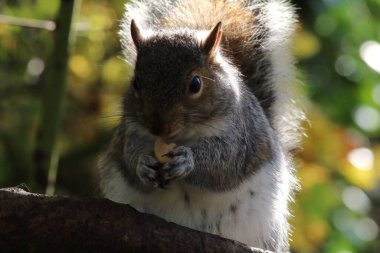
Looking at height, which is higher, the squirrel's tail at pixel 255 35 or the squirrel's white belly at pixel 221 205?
the squirrel's tail at pixel 255 35

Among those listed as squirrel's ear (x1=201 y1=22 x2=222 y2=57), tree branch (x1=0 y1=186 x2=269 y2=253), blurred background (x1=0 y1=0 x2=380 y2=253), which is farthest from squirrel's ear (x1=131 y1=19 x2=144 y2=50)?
blurred background (x1=0 y1=0 x2=380 y2=253)

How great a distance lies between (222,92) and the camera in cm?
179

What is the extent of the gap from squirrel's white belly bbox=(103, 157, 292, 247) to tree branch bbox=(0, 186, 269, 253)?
0.33 metres

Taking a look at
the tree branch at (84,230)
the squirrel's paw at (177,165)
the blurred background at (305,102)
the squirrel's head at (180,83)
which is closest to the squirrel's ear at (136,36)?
the squirrel's head at (180,83)

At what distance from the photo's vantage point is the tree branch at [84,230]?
1.31m

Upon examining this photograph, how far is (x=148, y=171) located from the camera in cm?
163

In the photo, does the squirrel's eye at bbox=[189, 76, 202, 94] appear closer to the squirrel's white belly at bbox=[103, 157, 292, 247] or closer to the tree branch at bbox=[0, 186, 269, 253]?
the squirrel's white belly at bbox=[103, 157, 292, 247]

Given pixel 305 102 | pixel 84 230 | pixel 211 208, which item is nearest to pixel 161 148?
pixel 211 208

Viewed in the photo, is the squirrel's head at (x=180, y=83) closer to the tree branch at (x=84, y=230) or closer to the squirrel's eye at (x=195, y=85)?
the squirrel's eye at (x=195, y=85)

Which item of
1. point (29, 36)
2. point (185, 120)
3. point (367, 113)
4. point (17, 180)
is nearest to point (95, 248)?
point (185, 120)

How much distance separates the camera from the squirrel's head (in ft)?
5.34

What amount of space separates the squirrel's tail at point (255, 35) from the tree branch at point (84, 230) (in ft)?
2.40

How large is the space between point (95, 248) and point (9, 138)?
1.79 m

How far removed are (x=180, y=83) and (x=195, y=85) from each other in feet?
0.19
